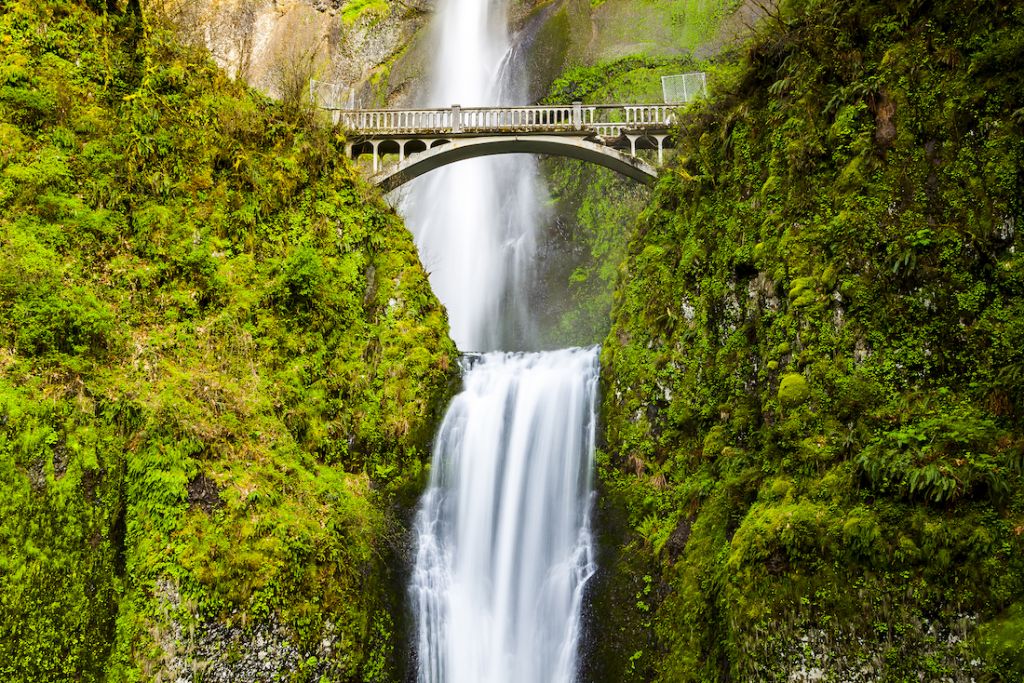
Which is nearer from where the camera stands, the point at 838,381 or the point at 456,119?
the point at 838,381

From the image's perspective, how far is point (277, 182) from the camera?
1602 centimetres

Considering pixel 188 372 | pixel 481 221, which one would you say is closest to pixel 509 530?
pixel 188 372

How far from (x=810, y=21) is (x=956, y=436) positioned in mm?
7271

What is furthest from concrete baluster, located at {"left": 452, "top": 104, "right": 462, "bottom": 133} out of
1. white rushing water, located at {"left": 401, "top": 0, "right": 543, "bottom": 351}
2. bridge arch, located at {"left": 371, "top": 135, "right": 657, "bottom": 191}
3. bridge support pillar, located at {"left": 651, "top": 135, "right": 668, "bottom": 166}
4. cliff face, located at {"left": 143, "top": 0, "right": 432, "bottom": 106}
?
cliff face, located at {"left": 143, "top": 0, "right": 432, "bottom": 106}

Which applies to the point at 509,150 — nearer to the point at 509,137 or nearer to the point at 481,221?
the point at 509,137

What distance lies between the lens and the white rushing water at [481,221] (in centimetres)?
2448

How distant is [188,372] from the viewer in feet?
43.0

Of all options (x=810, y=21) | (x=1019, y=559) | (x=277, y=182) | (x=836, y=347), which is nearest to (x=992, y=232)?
(x=836, y=347)

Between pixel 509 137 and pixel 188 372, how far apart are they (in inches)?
382

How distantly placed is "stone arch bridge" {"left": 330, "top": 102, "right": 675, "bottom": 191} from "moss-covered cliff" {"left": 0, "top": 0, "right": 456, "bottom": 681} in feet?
6.77

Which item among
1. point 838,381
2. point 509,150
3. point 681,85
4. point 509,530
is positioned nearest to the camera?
point 838,381

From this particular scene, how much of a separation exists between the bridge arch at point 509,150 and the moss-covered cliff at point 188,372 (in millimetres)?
2152

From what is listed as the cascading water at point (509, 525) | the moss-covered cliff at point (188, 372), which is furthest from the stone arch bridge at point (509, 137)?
the cascading water at point (509, 525)

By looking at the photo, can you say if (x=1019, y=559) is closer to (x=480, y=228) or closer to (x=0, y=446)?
(x=0, y=446)
